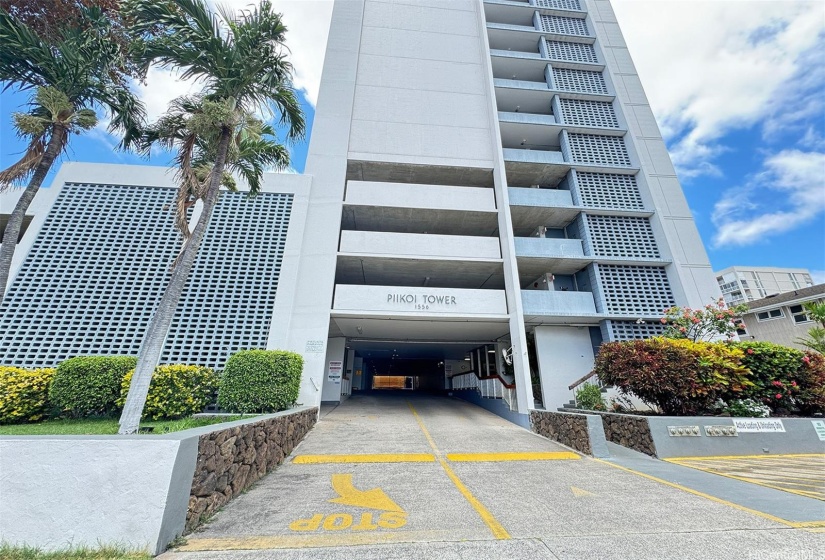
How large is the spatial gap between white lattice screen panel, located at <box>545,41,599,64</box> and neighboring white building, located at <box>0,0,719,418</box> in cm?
10

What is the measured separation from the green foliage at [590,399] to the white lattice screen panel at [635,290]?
10.5ft

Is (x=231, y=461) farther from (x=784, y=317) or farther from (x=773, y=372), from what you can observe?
(x=784, y=317)

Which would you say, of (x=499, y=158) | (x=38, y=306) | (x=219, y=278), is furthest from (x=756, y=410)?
(x=38, y=306)

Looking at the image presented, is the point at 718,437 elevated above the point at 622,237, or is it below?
below

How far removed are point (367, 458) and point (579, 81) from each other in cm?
1848

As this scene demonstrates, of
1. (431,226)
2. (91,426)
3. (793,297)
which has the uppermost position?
(431,226)

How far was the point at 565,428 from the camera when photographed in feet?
24.1

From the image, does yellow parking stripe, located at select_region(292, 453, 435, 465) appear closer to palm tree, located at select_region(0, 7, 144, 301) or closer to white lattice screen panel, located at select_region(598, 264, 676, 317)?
palm tree, located at select_region(0, 7, 144, 301)

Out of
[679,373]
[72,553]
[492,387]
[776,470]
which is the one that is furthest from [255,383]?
[776,470]

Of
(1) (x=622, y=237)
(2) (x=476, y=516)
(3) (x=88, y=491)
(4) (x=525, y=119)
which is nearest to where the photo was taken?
(3) (x=88, y=491)

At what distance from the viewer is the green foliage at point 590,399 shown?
369 inches

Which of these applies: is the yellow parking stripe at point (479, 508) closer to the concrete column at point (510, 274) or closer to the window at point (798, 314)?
the concrete column at point (510, 274)

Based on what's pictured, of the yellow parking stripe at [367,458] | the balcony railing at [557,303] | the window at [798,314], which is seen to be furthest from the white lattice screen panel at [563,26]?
the yellow parking stripe at [367,458]

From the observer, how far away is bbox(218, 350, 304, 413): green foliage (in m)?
7.03
